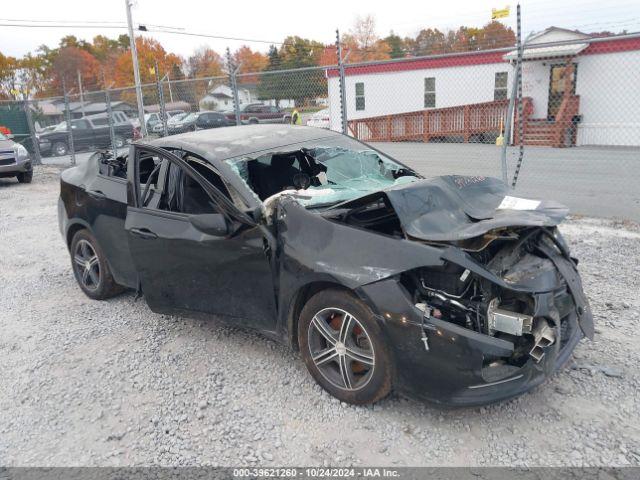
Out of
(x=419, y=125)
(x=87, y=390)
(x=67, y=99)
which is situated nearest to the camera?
(x=87, y=390)

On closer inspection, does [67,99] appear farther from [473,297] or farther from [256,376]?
[473,297]

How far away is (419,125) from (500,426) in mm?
18126

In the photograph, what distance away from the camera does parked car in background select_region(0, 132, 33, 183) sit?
12.9 m

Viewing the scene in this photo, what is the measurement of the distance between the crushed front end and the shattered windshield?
104cm

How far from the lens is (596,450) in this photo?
2715 mm

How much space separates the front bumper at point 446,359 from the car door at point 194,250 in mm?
890

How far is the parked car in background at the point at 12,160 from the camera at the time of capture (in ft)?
42.3

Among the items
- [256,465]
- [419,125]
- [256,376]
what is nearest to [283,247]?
[256,376]

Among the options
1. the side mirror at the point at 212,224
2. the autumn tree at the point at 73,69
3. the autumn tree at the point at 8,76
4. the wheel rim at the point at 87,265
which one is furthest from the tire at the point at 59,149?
the autumn tree at the point at 73,69

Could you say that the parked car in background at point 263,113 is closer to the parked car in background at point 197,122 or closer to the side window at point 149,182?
the parked car in background at point 197,122

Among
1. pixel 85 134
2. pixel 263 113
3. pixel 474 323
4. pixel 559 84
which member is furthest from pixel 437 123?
pixel 474 323

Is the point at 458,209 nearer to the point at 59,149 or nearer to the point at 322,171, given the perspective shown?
the point at 322,171

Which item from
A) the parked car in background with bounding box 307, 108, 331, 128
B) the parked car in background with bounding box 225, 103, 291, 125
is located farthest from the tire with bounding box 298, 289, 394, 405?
the parked car in background with bounding box 307, 108, 331, 128

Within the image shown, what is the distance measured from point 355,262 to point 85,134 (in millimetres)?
20665
